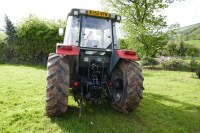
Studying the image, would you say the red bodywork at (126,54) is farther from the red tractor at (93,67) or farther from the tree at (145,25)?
the tree at (145,25)

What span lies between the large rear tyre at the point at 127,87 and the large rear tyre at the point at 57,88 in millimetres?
1474

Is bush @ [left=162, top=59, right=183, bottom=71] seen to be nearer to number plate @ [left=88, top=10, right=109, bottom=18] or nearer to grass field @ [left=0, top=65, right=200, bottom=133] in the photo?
grass field @ [left=0, top=65, right=200, bottom=133]

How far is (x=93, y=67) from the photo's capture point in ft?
18.1

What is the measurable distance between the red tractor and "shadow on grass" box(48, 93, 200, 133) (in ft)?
0.92

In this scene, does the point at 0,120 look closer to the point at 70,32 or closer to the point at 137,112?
the point at 70,32

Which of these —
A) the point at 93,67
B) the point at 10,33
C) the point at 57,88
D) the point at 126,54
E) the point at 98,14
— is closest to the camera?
the point at 57,88

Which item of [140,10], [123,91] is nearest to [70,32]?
[123,91]

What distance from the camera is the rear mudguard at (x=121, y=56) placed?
17.5 feet

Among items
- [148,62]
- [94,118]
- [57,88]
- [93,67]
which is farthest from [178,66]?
[57,88]

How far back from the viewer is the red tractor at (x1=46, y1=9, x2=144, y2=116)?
478cm

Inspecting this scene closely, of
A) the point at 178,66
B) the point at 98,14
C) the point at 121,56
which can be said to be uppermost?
the point at 98,14

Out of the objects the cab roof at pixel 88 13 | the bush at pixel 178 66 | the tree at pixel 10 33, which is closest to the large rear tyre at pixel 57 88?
the cab roof at pixel 88 13

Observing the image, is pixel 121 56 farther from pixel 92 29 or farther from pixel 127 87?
pixel 92 29

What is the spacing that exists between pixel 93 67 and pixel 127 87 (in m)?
0.97
